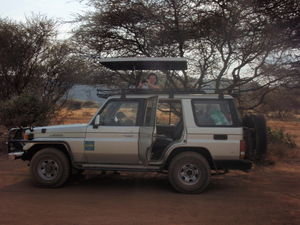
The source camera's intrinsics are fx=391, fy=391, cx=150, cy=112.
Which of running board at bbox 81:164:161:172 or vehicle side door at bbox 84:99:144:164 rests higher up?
vehicle side door at bbox 84:99:144:164

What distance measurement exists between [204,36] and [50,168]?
6421 millimetres

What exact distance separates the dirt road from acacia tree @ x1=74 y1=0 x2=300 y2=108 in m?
3.50

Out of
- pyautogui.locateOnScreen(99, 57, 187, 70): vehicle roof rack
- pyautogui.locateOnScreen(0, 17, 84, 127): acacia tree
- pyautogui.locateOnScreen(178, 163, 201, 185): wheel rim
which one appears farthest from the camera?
pyautogui.locateOnScreen(0, 17, 84, 127): acacia tree

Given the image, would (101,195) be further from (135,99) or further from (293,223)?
(293,223)

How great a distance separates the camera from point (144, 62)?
809 centimetres

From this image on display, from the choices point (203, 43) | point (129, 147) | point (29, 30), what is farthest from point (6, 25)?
point (129, 147)

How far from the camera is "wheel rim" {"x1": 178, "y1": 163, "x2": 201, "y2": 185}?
7406 millimetres

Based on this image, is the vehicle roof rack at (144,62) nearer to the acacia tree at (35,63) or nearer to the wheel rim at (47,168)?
the wheel rim at (47,168)

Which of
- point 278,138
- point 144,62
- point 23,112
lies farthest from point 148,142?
point 278,138

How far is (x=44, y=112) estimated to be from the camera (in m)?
13.4

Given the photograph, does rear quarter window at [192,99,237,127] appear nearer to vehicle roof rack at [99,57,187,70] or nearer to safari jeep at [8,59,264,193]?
safari jeep at [8,59,264,193]

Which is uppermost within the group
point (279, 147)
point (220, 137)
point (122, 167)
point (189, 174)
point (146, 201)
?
point (220, 137)

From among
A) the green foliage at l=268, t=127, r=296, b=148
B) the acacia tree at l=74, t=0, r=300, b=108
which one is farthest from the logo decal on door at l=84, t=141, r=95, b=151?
the green foliage at l=268, t=127, r=296, b=148

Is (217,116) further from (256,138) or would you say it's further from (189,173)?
(189,173)
